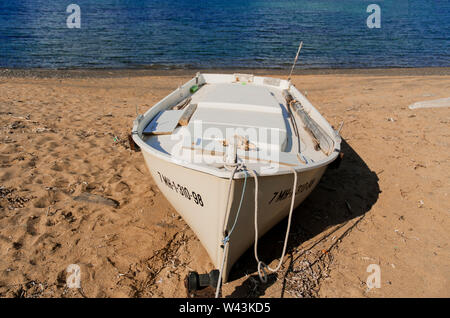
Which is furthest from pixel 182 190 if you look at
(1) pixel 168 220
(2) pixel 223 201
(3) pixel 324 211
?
(3) pixel 324 211

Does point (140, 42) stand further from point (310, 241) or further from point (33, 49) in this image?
point (310, 241)

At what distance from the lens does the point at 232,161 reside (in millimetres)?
3418

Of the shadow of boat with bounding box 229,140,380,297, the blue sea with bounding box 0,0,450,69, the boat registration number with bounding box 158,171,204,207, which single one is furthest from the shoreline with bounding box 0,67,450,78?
the boat registration number with bounding box 158,171,204,207

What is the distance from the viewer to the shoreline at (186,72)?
1563 centimetres

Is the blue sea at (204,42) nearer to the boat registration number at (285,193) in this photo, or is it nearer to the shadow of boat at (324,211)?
the shadow of boat at (324,211)

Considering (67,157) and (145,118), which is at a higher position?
(145,118)

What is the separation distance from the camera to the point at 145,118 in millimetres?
5371

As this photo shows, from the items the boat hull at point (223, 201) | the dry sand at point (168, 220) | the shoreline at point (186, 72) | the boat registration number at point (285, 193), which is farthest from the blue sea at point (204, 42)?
the boat registration number at point (285, 193)

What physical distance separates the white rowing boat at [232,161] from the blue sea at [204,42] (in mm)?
14607

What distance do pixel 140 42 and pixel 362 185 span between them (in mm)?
22414

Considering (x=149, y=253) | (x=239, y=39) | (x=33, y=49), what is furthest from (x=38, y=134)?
(x=239, y=39)

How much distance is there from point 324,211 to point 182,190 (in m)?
3.15
